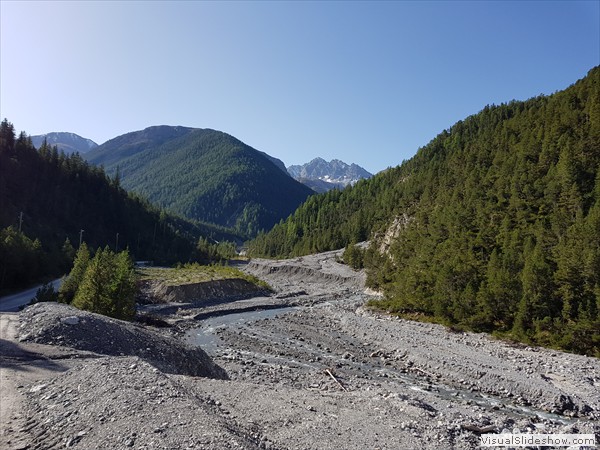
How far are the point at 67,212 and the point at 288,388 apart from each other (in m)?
118

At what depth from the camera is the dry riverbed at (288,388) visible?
13164 mm

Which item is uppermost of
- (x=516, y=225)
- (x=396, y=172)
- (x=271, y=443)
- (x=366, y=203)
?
(x=396, y=172)

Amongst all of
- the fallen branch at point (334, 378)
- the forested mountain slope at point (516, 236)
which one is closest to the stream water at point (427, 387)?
the fallen branch at point (334, 378)

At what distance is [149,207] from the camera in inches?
6718

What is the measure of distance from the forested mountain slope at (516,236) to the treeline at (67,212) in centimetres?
5900

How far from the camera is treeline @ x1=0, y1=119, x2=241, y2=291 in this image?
8662 cm

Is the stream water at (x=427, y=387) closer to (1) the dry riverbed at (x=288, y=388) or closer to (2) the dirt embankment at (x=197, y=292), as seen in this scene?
(1) the dry riverbed at (x=288, y=388)

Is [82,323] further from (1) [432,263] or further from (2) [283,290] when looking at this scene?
(2) [283,290]

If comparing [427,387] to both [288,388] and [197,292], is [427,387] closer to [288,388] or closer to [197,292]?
[288,388]

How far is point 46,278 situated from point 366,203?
125 m

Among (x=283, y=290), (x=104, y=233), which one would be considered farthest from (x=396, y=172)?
(x=104, y=233)

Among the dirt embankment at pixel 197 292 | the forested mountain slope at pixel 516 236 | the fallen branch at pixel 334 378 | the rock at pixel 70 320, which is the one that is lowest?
the dirt embankment at pixel 197 292

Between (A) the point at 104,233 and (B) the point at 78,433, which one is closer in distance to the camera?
(B) the point at 78,433

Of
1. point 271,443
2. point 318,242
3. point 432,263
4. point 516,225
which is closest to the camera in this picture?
point 271,443
